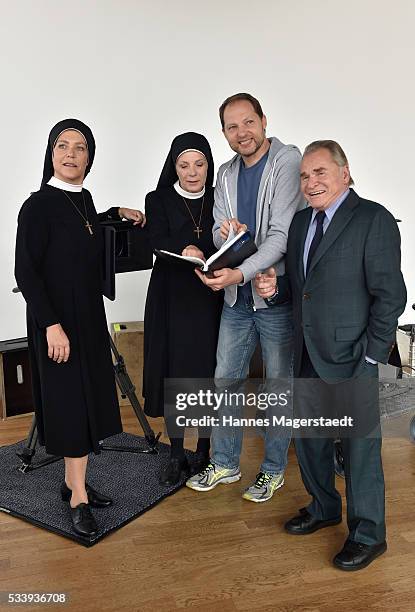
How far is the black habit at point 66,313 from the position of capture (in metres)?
2.47

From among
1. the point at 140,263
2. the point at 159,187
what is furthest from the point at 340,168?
the point at 140,263

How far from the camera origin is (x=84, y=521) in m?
2.65

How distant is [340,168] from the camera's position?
2.35 metres

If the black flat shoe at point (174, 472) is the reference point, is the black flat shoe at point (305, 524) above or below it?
below

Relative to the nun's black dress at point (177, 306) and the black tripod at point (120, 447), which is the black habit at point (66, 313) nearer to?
the nun's black dress at point (177, 306)

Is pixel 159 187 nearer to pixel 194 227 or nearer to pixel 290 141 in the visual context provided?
Answer: pixel 194 227

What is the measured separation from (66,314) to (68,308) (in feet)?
0.08

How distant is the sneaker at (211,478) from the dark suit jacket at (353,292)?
3.08 ft

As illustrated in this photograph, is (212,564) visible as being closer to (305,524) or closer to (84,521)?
(305,524)

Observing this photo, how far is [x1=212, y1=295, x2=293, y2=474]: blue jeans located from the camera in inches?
110

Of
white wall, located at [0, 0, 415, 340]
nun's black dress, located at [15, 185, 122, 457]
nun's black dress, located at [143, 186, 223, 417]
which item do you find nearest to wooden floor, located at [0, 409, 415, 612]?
nun's black dress, located at [15, 185, 122, 457]

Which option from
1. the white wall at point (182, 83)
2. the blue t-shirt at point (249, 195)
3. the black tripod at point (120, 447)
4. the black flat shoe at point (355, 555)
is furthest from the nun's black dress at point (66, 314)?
the white wall at point (182, 83)

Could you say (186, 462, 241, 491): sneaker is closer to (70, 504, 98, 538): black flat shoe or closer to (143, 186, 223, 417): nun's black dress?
(143, 186, 223, 417): nun's black dress

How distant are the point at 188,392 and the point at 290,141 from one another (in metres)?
2.33
